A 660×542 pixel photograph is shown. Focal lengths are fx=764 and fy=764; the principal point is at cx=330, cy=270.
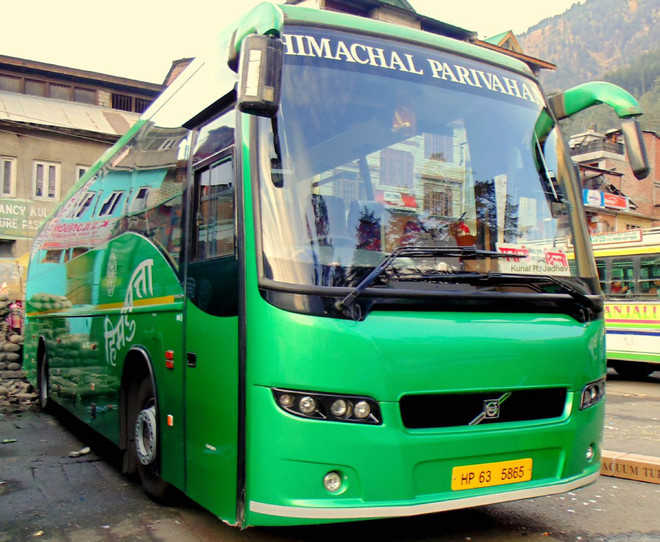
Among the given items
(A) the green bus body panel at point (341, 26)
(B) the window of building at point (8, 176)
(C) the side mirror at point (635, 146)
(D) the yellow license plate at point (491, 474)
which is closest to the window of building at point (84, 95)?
(B) the window of building at point (8, 176)

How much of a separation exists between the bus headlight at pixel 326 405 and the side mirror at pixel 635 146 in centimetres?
247

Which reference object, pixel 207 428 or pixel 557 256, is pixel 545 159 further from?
pixel 207 428

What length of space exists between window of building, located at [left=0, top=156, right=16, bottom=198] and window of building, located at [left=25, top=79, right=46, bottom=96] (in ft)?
14.2

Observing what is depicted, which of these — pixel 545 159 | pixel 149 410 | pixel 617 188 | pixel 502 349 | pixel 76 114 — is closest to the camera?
pixel 502 349

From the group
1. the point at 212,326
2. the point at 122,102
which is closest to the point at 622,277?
the point at 212,326

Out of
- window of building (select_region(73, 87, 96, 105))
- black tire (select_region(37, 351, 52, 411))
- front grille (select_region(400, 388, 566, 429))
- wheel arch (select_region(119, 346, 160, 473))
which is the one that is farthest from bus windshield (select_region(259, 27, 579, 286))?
window of building (select_region(73, 87, 96, 105))

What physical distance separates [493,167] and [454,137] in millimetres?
316

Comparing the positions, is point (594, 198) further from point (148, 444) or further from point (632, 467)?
point (148, 444)

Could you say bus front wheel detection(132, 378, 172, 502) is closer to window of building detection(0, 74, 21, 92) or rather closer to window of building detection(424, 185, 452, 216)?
window of building detection(424, 185, 452, 216)

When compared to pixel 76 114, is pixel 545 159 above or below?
below

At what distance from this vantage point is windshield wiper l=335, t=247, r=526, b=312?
397cm

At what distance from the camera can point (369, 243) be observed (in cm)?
420

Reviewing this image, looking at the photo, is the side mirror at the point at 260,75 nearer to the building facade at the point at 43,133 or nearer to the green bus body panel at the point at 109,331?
the green bus body panel at the point at 109,331

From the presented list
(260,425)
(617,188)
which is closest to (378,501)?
(260,425)
